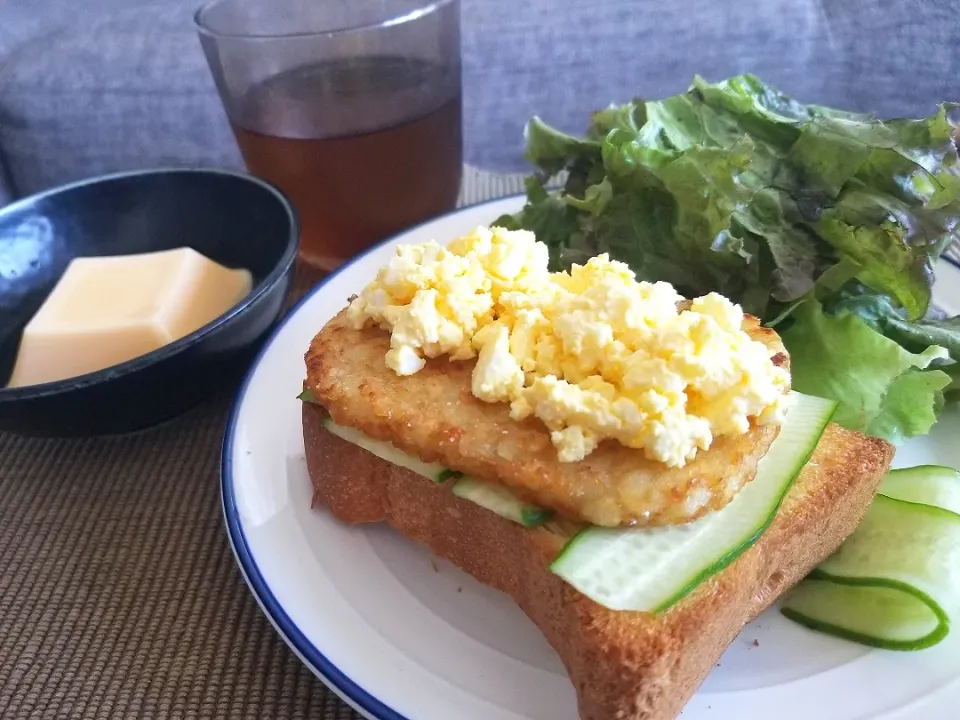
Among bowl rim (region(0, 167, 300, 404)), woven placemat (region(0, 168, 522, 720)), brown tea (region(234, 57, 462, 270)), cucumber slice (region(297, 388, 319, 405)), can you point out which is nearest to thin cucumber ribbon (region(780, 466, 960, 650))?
woven placemat (region(0, 168, 522, 720))

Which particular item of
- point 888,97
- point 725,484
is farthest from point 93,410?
point 888,97

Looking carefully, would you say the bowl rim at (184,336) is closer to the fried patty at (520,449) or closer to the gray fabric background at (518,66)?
the fried patty at (520,449)

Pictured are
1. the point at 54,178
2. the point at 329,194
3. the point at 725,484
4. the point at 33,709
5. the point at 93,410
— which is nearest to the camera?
the point at 725,484

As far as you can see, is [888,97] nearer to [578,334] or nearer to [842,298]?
[842,298]

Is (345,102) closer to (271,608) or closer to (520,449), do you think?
(520,449)

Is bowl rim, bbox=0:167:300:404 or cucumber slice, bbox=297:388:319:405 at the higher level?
bowl rim, bbox=0:167:300:404

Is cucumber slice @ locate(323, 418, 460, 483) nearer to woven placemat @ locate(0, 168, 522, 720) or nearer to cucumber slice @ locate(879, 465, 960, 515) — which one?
woven placemat @ locate(0, 168, 522, 720)
